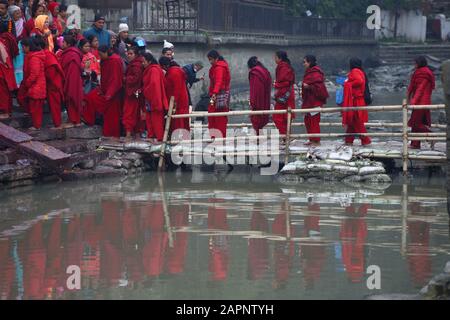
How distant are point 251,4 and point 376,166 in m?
20.7

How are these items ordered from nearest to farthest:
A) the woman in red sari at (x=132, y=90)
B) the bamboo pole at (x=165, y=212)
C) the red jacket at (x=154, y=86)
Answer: the bamboo pole at (x=165, y=212) → the red jacket at (x=154, y=86) → the woman in red sari at (x=132, y=90)

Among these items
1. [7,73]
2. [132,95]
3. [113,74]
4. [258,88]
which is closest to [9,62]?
[7,73]

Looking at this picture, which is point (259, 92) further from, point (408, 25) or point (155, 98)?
point (408, 25)

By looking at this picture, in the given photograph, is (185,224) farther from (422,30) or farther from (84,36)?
(422,30)

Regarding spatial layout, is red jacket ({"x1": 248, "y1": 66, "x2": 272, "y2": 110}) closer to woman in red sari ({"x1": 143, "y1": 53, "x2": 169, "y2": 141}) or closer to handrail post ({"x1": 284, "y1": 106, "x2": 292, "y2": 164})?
handrail post ({"x1": 284, "y1": 106, "x2": 292, "y2": 164})

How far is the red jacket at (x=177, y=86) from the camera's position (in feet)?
55.5

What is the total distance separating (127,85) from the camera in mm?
16875

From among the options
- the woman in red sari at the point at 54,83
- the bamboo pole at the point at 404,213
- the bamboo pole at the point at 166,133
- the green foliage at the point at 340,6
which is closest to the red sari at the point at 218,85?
the bamboo pole at the point at 166,133

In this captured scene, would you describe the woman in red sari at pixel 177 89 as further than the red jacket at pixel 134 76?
Yes

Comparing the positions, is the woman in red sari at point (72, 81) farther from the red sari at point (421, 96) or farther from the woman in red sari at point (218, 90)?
the red sari at point (421, 96)

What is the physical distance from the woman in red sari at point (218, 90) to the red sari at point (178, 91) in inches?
15.5

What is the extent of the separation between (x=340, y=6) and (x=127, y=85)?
98.9 feet

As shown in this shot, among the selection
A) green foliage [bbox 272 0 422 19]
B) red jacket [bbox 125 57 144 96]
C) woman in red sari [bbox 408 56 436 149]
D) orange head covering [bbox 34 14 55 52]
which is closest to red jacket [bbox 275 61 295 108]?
woman in red sari [bbox 408 56 436 149]

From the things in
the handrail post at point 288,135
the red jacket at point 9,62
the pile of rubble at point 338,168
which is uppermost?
the red jacket at point 9,62
